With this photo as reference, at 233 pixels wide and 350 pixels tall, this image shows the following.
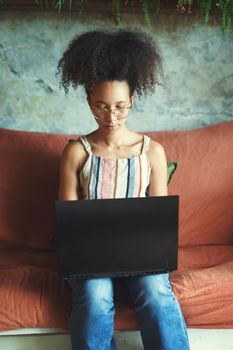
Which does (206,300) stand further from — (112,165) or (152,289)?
(112,165)

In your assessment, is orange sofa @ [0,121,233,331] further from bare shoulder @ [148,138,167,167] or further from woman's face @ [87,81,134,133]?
woman's face @ [87,81,134,133]

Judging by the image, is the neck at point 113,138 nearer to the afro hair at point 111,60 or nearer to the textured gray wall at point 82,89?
the afro hair at point 111,60

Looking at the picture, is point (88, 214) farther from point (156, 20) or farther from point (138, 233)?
point (156, 20)

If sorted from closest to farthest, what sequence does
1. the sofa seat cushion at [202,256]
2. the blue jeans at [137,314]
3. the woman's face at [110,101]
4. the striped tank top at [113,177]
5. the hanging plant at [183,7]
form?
the blue jeans at [137,314]
the woman's face at [110,101]
the striped tank top at [113,177]
the sofa seat cushion at [202,256]
the hanging plant at [183,7]

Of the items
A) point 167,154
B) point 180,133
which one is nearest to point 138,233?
point 167,154

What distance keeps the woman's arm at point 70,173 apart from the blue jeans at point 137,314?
0.27m

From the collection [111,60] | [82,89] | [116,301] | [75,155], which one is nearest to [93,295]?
[116,301]

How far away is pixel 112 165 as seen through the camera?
1.36 metres

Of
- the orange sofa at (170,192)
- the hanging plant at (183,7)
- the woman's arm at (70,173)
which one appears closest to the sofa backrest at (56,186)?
the orange sofa at (170,192)

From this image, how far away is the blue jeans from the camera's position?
3.74 ft

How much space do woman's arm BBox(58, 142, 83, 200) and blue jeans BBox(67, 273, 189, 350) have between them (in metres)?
0.27

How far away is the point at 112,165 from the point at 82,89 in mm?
→ 605

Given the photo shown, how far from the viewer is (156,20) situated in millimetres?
1797

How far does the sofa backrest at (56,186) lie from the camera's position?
62.8 inches
